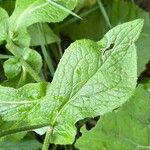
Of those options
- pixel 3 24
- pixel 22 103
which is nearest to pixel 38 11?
pixel 3 24

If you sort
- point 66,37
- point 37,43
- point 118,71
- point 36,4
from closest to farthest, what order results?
point 118,71, point 36,4, point 37,43, point 66,37

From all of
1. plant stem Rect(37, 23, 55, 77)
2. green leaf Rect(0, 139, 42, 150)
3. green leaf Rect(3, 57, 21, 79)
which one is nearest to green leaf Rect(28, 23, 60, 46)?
plant stem Rect(37, 23, 55, 77)

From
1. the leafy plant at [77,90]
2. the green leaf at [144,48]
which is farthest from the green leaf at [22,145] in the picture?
the green leaf at [144,48]

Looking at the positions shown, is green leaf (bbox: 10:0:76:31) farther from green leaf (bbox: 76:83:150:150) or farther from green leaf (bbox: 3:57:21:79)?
green leaf (bbox: 76:83:150:150)

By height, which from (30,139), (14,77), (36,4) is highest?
(36,4)

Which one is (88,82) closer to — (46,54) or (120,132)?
(120,132)

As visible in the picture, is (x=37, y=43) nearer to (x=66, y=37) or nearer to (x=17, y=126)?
(x=66, y=37)

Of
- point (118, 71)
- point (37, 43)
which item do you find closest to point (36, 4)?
point (37, 43)
